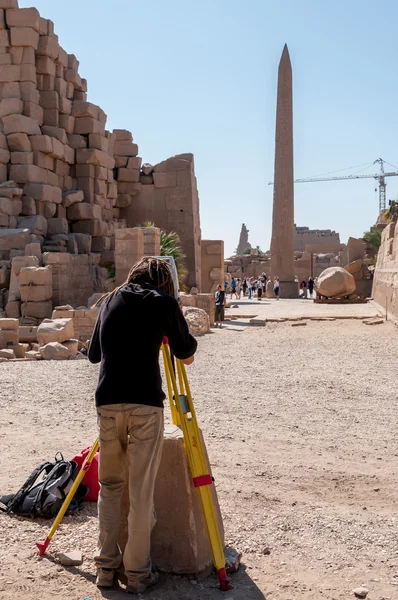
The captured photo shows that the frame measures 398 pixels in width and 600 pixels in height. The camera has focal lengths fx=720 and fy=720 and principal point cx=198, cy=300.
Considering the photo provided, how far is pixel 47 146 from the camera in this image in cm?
2112

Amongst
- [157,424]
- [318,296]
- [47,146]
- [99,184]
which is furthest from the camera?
[318,296]

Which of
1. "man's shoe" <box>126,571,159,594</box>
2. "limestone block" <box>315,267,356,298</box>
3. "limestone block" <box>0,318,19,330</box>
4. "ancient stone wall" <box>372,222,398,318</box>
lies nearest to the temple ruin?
"limestone block" <box>315,267,356,298</box>

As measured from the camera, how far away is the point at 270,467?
17.9ft

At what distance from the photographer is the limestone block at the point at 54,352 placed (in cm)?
1160

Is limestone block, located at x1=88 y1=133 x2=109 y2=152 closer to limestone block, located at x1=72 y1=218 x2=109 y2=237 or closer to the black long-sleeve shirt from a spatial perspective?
limestone block, located at x1=72 y1=218 x2=109 y2=237

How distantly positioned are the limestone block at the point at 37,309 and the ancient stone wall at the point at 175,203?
27.5ft

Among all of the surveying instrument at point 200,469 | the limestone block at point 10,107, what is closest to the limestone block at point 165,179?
the limestone block at point 10,107

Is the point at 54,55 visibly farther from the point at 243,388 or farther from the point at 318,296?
the point at 243,388

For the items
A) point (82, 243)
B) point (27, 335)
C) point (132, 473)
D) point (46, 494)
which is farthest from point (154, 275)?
point (82, 243)

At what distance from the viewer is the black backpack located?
14.3ft

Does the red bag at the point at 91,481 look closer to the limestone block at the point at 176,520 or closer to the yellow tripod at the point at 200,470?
the limestone block at the point at 176,520

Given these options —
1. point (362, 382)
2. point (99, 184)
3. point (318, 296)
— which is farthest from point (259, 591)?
point (318, 296)

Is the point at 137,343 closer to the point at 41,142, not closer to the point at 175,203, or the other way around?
the point at 41,142

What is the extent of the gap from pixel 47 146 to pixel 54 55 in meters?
3.14
